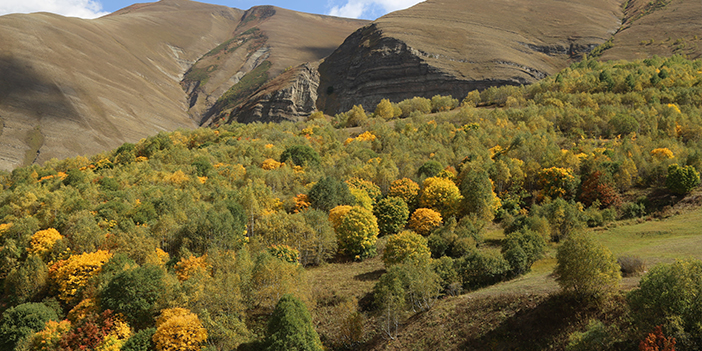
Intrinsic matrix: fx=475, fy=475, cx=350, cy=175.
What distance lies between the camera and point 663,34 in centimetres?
15150

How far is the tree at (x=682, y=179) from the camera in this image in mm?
55094

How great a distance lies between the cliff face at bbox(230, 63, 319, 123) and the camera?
6791 inches

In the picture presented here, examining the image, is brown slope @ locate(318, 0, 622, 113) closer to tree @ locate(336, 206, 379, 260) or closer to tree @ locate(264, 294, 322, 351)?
tree @ locate(336, 206, 379, 260)

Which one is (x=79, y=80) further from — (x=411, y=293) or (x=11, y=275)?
(x=411, y=293)

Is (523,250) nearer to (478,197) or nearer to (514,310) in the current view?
(514,310)

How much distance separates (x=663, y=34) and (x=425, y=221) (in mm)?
141660

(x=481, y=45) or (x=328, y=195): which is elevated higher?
(x=481, y=45)

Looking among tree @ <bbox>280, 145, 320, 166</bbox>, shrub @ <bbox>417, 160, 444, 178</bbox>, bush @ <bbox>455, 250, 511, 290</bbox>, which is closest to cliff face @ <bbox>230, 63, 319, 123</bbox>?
tree @ <bbox>280, 145, 320, 166</bbox>

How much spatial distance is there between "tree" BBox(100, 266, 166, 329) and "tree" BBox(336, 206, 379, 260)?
19.7 meters

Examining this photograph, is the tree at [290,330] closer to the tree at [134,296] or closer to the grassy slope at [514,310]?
the grassy slope at [514,310]

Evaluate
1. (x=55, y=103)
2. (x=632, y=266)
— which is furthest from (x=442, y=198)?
(x=55, y=103)

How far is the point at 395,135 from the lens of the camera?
288 ft

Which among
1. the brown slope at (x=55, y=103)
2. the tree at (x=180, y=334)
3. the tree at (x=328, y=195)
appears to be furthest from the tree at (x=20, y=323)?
the brown slope at (x=55, y=103)

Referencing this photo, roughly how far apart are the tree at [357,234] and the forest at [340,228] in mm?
160
